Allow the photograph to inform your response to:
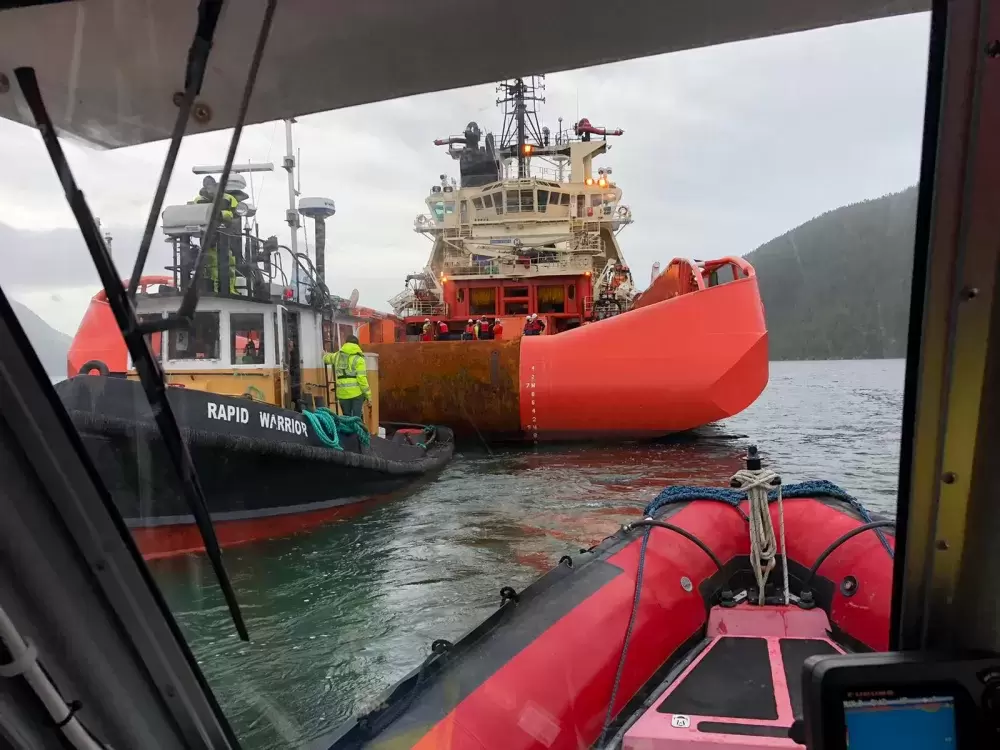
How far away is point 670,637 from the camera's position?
8.92ft

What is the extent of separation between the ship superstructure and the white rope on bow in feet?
34.0

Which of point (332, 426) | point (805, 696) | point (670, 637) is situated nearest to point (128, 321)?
point (805, 696)

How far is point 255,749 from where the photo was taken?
2.70m

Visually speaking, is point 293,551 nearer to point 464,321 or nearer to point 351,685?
point 351,685

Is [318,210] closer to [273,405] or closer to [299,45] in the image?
[299,45]

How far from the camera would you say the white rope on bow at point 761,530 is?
3.10 m

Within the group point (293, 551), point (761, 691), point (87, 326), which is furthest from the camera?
point (293, 551)

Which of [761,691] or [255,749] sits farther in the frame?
[255,749]

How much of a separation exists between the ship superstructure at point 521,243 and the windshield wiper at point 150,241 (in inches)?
477

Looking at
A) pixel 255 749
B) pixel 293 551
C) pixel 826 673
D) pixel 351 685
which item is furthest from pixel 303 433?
pixel 826 673

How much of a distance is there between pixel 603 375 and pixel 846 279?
8.81 m

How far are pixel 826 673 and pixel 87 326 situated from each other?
5.18 feet

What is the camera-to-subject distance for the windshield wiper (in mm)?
1196

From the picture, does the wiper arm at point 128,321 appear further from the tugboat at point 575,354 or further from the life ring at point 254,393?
the tugboat at point 575,354
